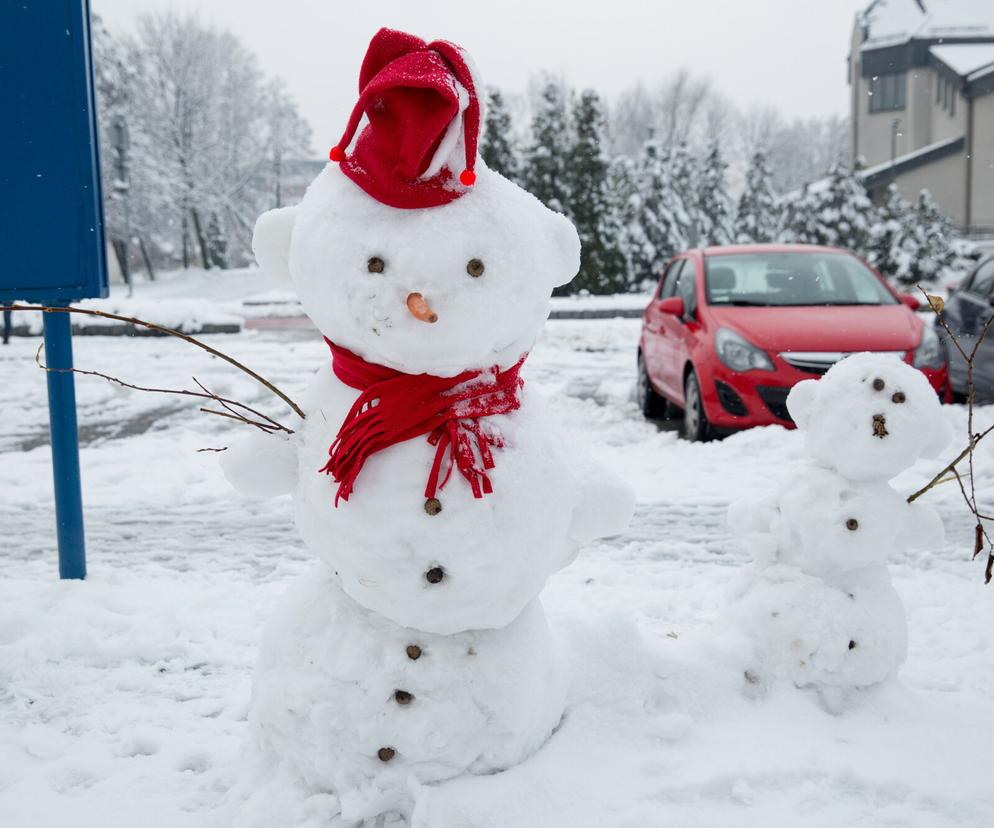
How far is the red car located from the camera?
6.66 metres

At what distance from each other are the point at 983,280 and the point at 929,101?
3929cm

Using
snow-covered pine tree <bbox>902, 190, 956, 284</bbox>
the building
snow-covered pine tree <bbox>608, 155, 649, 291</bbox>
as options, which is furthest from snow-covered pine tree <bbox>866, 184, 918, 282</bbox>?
snow-covered pine tree <bbox>608, 155, 649, 291</bbox>

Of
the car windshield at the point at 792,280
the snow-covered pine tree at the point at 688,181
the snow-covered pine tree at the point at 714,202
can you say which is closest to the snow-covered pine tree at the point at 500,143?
the snow-covered pine tree at the point at 688,181

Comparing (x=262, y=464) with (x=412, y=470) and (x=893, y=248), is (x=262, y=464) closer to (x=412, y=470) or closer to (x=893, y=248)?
(x=412, y=470)

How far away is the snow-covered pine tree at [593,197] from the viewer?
90.4ft

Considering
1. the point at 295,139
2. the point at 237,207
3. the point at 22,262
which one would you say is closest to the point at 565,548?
the point at 22,262

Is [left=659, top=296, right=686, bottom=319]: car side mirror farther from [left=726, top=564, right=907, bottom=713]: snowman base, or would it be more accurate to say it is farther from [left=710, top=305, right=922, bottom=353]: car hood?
[left=726, top=564, right=907, bottom=713]: snowman base

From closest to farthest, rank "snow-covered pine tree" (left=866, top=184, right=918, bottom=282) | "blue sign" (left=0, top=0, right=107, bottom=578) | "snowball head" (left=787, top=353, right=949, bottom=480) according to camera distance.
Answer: "snowball head" (left=787, top=353, right=949, bottom=480) < "blue sign" (left=0, top=0, right=107, bottom=578) < "snow-covered pine tree" (left=866, top=184, right=918, bottom=282)

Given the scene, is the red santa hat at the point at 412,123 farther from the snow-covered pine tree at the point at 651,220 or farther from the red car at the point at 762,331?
the snow-covered pine tree at the point at 651,220

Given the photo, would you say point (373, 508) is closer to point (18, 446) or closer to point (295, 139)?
point (18, 446)

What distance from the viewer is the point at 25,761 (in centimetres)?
260

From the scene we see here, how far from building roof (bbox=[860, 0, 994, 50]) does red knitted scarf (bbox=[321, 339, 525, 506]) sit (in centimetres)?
4674

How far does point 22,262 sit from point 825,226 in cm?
3014

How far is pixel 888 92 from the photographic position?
4597cm
